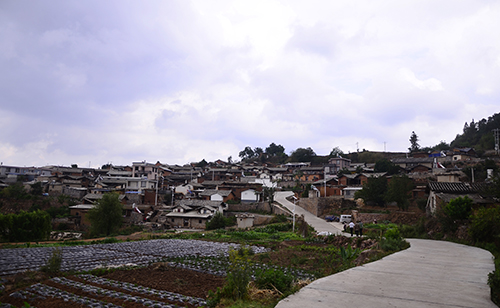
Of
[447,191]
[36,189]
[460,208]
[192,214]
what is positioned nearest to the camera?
[460,208]

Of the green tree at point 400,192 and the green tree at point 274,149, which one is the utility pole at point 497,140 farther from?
the green tree at point 274,149

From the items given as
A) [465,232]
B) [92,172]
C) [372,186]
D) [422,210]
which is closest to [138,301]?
[465,232]

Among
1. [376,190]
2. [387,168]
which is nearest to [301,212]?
[376,190]

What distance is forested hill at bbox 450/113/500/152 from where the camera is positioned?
66562 mm

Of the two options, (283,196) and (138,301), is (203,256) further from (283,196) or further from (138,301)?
(283,196)

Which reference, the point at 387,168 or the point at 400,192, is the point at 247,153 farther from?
the point at 400,192

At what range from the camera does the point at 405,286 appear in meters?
6.79

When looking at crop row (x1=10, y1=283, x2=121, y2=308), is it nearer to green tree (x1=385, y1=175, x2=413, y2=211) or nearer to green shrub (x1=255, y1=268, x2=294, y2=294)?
green shrub (x1=255, y1=268, x2=294, y2=294)

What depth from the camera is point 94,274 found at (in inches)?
441

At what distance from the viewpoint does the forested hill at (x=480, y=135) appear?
218ft

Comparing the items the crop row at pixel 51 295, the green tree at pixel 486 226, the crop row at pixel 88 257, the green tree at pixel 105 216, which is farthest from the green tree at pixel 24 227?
the green tree at pixel 486 226

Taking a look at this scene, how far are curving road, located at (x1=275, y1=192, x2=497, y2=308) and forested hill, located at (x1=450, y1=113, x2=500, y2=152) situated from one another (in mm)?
69156

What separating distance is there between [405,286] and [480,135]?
87870mm

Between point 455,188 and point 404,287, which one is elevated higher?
point 455,188
